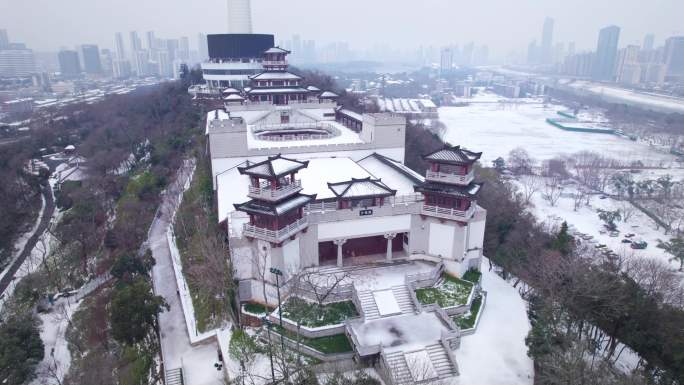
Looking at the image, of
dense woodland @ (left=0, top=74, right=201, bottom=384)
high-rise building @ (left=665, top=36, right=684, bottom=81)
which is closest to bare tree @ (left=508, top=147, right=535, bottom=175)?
dense woodland @ (left=0, top=74, right=201, bottom=384)

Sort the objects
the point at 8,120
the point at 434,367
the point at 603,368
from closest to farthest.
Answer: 1. the point at 603,368
2. the point at 434,367
3. the point at 8,120

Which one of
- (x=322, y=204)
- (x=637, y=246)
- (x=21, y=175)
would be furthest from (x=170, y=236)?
(x=637, y=246)

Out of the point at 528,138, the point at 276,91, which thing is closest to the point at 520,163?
the point at 528,138

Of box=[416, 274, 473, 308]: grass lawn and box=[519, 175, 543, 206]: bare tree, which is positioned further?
box=[519, 175, 543, 206]: bare tree

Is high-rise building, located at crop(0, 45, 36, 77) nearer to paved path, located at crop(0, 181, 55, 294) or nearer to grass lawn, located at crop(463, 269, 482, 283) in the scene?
paved path, located at crop(0, 181, 55, 294)

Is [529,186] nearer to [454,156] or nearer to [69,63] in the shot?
[454,156]

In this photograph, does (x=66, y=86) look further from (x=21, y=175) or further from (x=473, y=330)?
(x=473, y=330)

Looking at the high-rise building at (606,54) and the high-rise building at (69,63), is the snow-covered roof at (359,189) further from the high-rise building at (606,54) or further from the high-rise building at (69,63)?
the high-rise building at (69,63)
